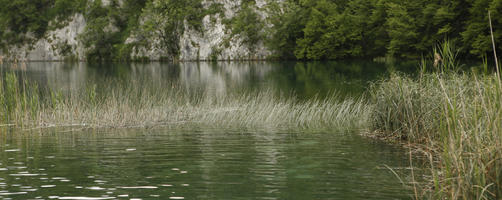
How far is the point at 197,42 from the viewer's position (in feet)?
341

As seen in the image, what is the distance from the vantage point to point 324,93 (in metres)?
31.3

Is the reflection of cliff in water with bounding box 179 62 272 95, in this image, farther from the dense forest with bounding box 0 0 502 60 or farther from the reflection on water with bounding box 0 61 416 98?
the dense forest with bounding box 0 0 502 60

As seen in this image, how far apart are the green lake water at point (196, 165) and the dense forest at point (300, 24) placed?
81.9 feet

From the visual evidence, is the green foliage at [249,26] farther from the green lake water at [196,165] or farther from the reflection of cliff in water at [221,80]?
the green lake water at [196,165]

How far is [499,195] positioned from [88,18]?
11873 cm

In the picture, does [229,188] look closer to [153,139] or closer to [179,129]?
[153,139]

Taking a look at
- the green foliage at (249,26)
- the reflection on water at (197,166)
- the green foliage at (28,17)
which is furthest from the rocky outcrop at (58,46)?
the reflection on water at (197,166)

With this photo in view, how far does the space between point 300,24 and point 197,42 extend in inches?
942

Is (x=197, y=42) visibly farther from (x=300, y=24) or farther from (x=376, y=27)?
(x=376, y=27)

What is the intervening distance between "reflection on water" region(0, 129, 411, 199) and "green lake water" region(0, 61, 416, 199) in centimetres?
2

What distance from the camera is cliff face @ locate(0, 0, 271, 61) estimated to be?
96.2 m

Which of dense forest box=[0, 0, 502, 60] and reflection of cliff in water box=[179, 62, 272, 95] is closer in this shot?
reflection of cliff in water box=[179, 62, 272, 95]

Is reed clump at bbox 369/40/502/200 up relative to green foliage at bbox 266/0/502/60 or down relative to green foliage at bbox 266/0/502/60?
down

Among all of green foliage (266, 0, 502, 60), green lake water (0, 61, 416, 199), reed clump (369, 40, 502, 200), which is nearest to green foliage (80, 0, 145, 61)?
green foliage (266, 0, 502, 60)
